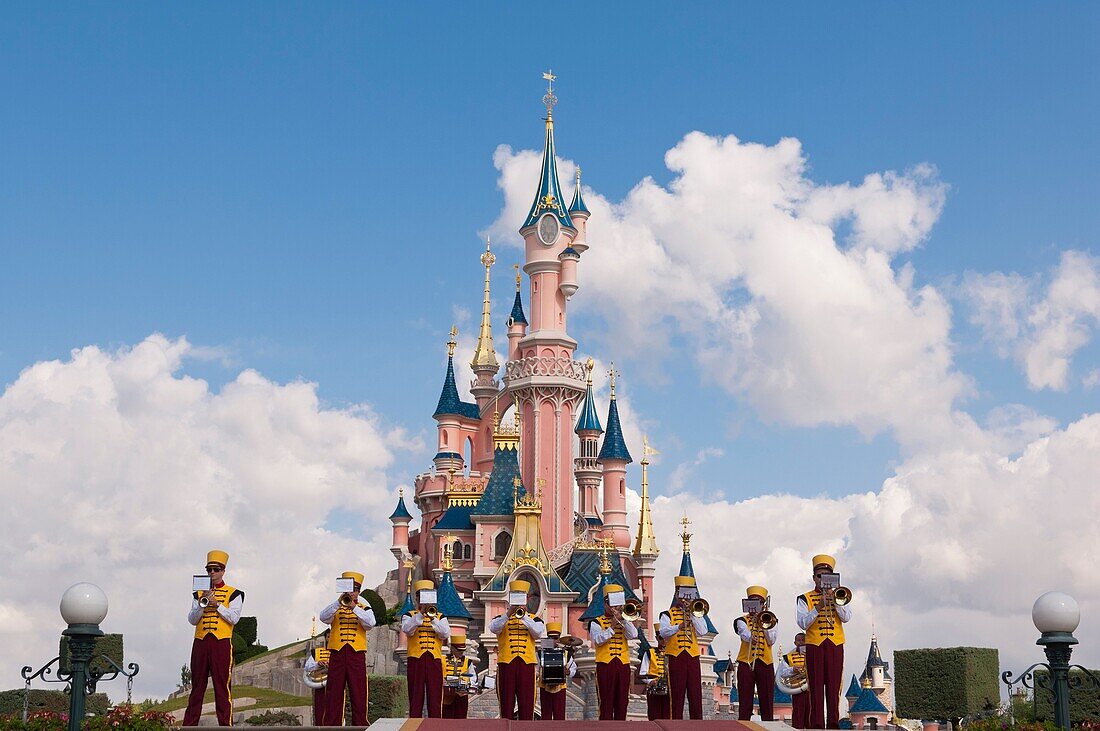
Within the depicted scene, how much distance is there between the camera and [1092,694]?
26.9 metres

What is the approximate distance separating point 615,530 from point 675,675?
4323cm

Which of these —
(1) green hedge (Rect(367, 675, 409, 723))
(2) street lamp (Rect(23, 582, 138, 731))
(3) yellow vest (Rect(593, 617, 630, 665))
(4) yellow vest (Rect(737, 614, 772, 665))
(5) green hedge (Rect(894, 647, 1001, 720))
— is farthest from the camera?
(1) green hedge (Rect(367, 675, 409, 723))

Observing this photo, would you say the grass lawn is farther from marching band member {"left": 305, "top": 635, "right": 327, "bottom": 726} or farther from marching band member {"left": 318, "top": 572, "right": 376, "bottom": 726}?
marching band member {"left": 318, "top": 572, "right": 376, "bottom": 726}

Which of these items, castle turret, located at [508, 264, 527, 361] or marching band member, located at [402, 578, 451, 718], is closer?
marching band member, located at [402, 578, 451, 718]

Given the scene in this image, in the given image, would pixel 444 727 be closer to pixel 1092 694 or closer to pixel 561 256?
pixel 1092 694

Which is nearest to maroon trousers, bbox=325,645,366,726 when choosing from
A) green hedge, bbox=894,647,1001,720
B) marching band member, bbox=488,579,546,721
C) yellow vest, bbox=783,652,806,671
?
marching band member, bbox=488,579,546,721

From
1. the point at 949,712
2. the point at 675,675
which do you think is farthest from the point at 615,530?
the point at 675,675

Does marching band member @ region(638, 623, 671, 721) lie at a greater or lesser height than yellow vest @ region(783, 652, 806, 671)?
lesser

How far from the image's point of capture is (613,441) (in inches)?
2525

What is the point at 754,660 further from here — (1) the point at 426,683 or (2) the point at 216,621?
(2) the point at 216,621

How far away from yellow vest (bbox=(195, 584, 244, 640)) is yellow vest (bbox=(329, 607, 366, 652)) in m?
1.40

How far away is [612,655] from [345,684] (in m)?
4.09

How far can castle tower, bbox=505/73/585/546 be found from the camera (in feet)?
194

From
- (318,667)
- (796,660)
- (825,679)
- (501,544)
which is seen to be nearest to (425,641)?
(318,667)
